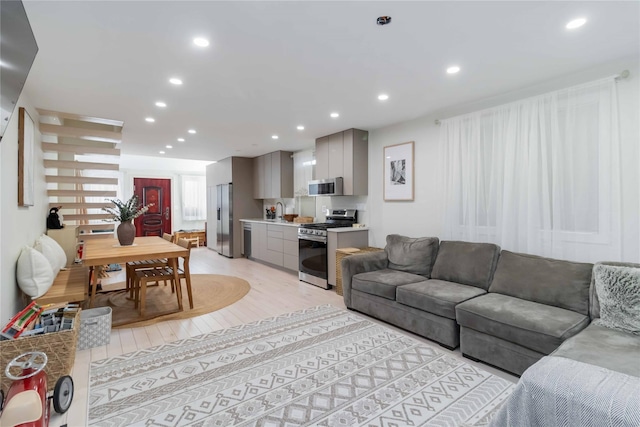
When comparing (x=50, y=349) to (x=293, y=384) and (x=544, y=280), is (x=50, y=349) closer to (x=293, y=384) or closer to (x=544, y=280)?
(x=293, y=384)

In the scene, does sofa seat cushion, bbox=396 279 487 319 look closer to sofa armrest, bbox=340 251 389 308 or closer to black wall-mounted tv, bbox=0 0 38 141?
sofa armrest, bbox=340 251 389 308

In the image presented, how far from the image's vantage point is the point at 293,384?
2133 mm

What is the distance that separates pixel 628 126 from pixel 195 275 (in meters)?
5.80

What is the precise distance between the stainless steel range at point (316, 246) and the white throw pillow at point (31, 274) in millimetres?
3128

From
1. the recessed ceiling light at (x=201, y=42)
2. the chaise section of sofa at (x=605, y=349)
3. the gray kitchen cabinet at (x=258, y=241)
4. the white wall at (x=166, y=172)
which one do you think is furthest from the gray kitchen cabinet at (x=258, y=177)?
the chaise section of sofa at (x=605, y=349)

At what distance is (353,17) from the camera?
188cm

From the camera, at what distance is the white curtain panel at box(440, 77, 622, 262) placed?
2533 mm

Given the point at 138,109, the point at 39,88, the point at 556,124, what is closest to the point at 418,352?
the point at 556,124

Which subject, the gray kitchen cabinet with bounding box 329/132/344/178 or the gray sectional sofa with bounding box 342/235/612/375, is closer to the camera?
the gray sectional sofa with bounding box 342/235/612/375


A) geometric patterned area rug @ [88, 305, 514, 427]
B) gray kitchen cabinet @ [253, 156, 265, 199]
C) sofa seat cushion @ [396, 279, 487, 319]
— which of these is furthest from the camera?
gray kitchen cabinet @ [253, 156, 265, 199]

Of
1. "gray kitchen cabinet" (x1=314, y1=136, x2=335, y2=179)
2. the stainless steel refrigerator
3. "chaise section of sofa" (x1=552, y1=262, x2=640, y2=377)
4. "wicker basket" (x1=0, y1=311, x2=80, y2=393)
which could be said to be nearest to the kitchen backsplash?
"gray kitchen cabinet" (x1=314, y1=136, x2=335, y2=179)

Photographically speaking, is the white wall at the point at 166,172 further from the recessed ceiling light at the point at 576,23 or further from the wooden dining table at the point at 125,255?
the recessed ceiling light at the point at 576,23

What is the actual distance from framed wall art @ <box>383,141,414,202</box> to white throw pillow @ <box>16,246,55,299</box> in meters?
3.99

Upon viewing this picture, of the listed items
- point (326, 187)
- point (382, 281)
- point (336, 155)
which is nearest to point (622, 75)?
point (382, 281)
